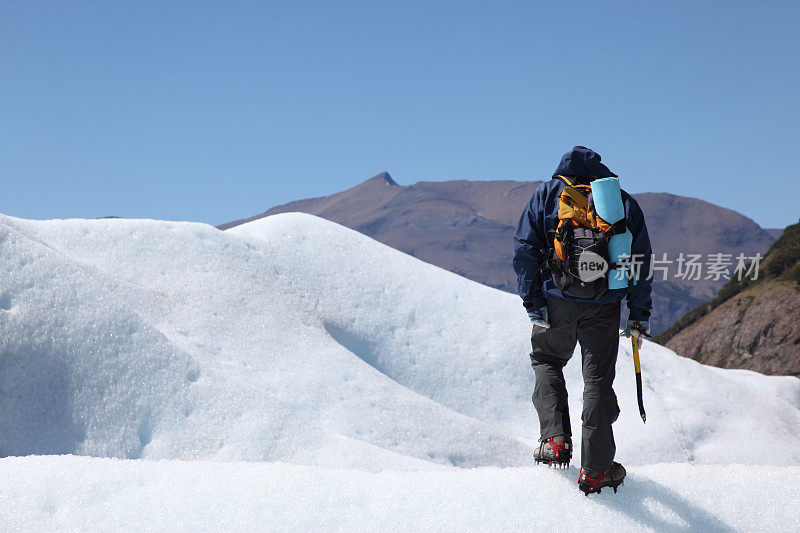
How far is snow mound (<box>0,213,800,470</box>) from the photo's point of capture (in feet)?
24.7

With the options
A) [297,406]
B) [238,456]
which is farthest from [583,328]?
[297,406]

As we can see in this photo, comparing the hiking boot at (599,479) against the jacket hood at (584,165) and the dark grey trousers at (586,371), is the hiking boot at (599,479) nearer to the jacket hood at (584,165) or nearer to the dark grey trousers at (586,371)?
the dark grey trousers at (586,371)

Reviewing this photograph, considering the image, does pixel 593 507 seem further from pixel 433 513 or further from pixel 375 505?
pixel 375 505

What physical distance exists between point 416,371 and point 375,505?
24.8ft

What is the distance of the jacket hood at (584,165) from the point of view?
14.3 feet

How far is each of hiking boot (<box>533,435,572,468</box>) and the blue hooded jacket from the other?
3.13 feet

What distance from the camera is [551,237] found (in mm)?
4285

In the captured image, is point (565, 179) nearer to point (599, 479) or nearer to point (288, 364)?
point (599, 479)

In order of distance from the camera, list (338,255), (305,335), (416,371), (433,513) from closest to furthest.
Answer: (433,513) < (305,335) < (416,371) < (338,255)

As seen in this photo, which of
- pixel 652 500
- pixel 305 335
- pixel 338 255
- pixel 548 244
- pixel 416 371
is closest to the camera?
pixel 652 500

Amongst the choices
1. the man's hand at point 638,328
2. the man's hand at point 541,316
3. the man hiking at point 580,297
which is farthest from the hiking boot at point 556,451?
the man's hand at point 638,328

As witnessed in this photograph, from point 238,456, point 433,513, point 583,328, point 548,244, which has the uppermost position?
point 548,244

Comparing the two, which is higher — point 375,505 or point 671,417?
point 375,505

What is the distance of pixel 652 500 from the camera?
13.3 feet
